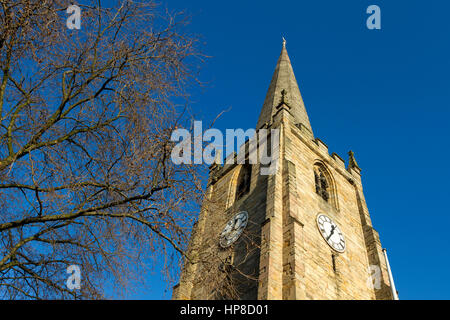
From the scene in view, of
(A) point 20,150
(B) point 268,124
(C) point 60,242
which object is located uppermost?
(B) point 268,124

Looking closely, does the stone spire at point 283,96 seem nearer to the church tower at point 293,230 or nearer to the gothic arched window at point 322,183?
the church tower at point 293,230

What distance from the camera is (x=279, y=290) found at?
11.1 m

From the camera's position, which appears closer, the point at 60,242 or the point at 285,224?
the point at 60,242

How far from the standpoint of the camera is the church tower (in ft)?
37.5

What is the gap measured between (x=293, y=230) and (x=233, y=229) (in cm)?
387

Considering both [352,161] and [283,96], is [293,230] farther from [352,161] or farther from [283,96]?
[352,161]

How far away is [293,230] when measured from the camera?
12.7 metres

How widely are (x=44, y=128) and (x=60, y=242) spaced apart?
6.01 feet

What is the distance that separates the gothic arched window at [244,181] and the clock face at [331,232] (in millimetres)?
3938

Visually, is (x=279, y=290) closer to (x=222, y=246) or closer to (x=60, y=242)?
(x=222, y=246)

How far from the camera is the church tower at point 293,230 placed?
11430mm

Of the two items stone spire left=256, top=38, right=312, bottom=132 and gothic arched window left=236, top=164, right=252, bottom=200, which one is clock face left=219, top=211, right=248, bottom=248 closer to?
gothic arched window left=236, top=164, right=252, bottom=200

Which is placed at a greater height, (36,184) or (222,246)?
(222,246)
